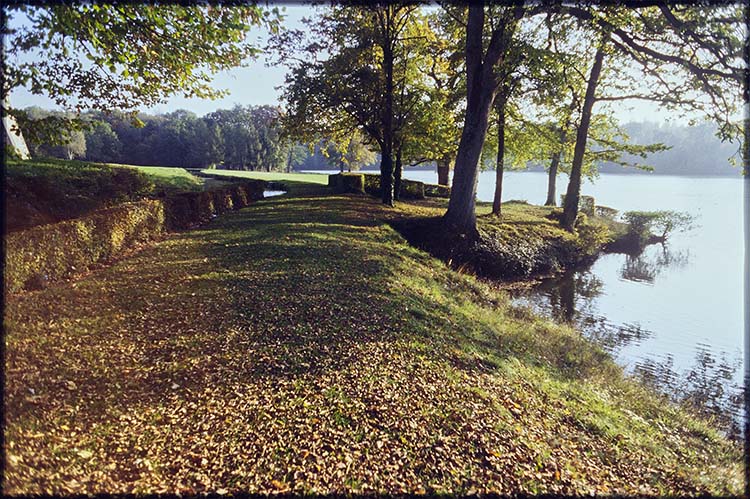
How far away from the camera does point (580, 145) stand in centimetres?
1847

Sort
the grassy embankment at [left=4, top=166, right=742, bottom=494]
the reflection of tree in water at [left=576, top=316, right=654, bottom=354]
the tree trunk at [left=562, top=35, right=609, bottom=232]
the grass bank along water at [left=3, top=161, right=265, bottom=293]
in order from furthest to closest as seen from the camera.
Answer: the tree trunk at [left=562, top=35, right=609, bottom=232]
the reflection of tree in water at [left=576, top=316, right=654, bottom=354]
the grass bank along water at [left=3, top=161, right=265, bottom=293]
the grassy embankment at [left=4, top=166, right=742, bottom=494]

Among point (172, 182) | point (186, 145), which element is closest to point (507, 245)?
point (172, 182)

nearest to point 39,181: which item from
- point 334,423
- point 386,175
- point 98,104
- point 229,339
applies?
point 98,104

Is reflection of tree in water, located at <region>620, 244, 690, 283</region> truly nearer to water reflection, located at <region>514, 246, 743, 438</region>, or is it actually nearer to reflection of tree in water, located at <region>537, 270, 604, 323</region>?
water reflection, located at <region>514, 246, 743, 438</region>

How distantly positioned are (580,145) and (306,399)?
20.2 m

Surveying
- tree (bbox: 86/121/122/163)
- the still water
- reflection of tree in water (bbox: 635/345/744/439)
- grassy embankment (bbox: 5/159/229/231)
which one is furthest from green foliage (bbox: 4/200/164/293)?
tree (bbox: 86/121/122/163)

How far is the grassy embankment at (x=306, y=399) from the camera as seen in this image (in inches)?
111

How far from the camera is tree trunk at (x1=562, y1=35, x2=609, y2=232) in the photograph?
18.0 meters

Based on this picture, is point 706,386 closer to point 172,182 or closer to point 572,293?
point 572,293

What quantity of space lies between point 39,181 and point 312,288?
594cm

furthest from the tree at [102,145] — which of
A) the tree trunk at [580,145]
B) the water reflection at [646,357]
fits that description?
the water reflection at [646,357]

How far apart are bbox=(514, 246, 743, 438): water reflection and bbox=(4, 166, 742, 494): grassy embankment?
1.20 m

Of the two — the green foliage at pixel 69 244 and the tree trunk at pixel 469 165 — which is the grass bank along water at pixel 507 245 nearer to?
the tree trunk at pixel 469 165

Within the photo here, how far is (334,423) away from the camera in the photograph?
3400 millimetres
